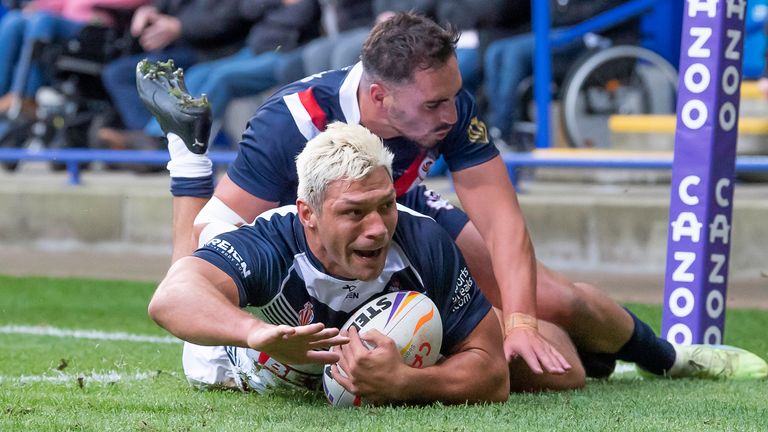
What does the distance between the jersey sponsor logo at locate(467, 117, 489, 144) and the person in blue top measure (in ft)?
2.61

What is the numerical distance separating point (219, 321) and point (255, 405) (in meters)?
0.65

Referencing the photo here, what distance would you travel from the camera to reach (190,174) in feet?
21.1

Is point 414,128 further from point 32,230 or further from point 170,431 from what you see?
point 32,230

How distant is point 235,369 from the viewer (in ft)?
17.1

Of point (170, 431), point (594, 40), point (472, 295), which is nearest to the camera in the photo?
point (170, 431)

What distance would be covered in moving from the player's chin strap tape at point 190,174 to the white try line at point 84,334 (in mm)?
1025

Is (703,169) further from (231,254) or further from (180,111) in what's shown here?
(231,254)

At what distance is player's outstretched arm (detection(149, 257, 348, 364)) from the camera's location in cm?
413

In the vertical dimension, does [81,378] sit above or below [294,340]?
below

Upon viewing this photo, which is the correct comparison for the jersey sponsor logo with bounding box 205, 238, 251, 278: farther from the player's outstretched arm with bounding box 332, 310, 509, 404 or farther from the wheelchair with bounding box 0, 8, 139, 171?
the wheelchair with bounding box 0, 8, 139, 171

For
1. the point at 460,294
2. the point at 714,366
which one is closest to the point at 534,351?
the point at 460,294

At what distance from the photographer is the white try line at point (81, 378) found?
5.54 metres

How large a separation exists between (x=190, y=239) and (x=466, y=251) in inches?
44.3

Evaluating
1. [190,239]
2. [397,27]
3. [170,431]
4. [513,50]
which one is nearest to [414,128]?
[397,27]
